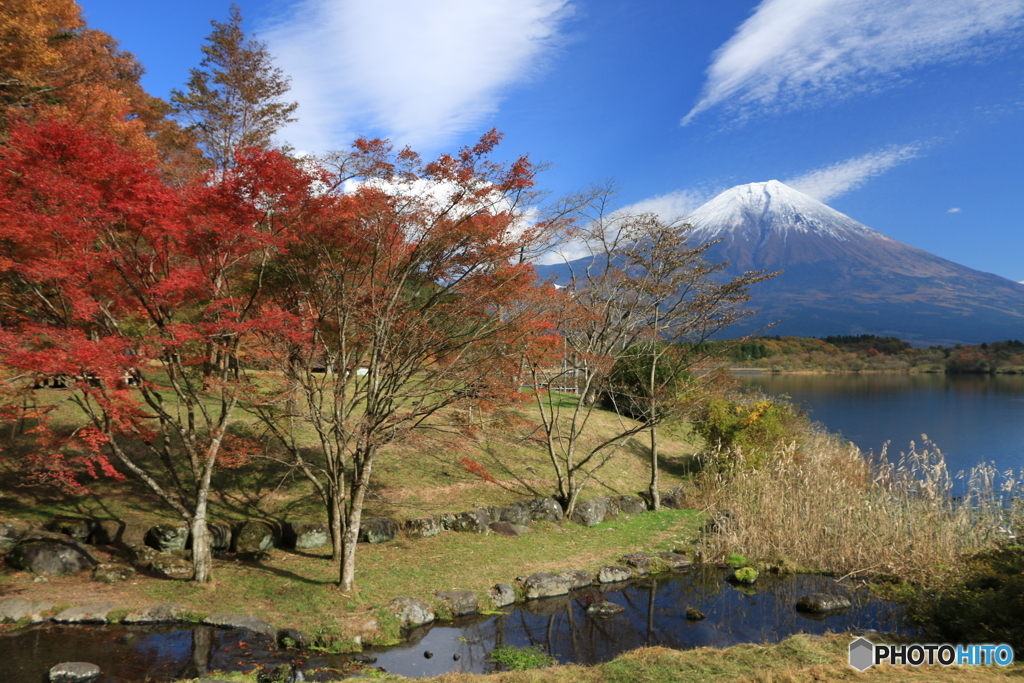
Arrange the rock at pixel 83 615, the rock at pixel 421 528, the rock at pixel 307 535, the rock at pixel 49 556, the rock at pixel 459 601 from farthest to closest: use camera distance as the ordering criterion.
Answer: the rock at pixel 421 528 → the rock at pixel 307 535 → the rock at pixel 459 601 → the rock at pixel 49 556 → the rock at pixel 83 615

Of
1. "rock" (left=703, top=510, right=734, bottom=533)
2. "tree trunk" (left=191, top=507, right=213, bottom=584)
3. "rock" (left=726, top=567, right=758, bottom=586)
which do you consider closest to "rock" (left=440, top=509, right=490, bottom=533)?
"tree trunk" (left=191, top=507, right=213, bottom=584)

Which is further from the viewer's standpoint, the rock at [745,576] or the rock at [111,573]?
the rock at [745,576]

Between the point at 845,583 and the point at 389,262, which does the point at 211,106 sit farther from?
the point at 845,583

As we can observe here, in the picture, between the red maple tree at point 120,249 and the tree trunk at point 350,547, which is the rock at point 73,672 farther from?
the tree trunk at point 350,547

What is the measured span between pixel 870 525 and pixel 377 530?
337 inches

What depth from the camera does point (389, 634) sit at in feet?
24.1

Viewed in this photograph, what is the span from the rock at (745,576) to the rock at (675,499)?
4.69 meters

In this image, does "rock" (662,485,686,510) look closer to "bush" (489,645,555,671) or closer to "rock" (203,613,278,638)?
"bush" (489,645,555,671)

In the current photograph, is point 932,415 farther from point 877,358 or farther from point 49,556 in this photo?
point 877,358

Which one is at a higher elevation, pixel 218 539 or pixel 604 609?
pixel 218 539

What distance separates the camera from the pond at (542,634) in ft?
20.7

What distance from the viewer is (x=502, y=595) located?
8773 mm

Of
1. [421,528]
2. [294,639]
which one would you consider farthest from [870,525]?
[294,639]

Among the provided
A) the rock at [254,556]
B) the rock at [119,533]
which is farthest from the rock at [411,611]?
the rock at [119,533]
